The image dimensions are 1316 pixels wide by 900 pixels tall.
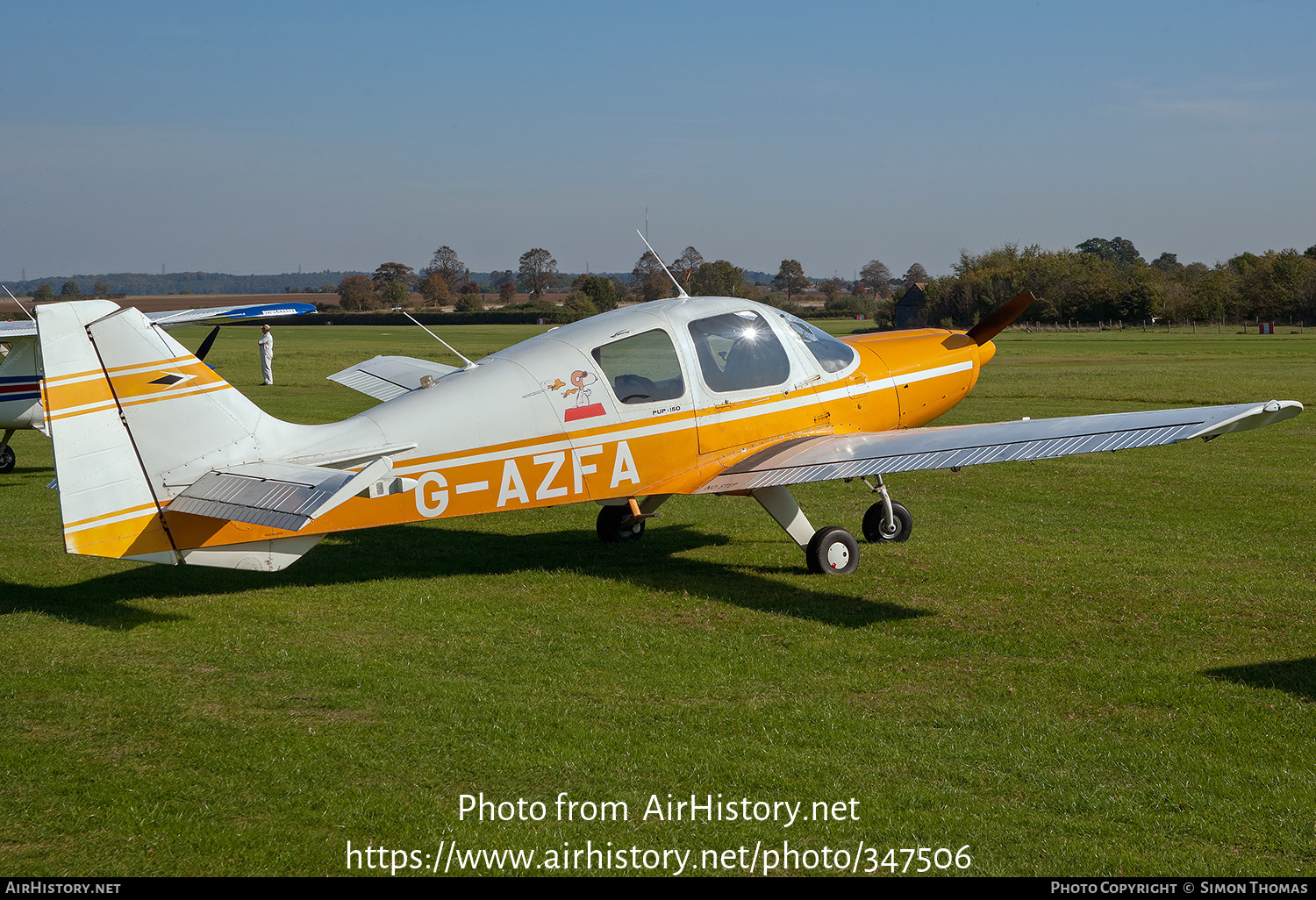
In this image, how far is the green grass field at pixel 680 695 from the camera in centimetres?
413

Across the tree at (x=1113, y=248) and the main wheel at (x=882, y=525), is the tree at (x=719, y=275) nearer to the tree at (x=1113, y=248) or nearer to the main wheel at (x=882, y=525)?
the main wheel at (x=882, y=525)

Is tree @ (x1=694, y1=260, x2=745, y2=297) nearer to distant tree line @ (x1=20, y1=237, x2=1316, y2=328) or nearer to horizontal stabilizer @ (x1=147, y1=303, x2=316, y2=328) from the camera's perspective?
distant tree line @ (x1=20, y1=237, x2=1316, y2=328)

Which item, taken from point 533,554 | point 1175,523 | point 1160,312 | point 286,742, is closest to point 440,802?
point 286,742

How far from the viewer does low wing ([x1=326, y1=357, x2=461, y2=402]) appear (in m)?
10.9

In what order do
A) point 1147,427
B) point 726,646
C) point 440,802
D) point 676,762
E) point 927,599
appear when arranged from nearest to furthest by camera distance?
point 440,802, point 676,762, point 726,646, point 1147,427, point 927,599

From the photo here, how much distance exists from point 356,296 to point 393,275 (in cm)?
2658

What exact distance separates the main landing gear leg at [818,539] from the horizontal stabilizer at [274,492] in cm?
326

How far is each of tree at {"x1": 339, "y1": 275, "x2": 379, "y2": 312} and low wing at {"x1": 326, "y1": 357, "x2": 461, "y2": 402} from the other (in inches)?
4405

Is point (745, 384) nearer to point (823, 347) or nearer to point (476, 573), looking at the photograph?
point (823, 347)

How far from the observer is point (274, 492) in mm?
6266

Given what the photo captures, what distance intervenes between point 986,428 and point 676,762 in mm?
4479

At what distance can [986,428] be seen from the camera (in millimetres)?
8070

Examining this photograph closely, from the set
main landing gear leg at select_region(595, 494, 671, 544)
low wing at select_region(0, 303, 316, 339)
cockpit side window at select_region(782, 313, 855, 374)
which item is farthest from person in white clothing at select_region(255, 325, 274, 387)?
cockpit side window at select_region(782, 313, 855, 374)
